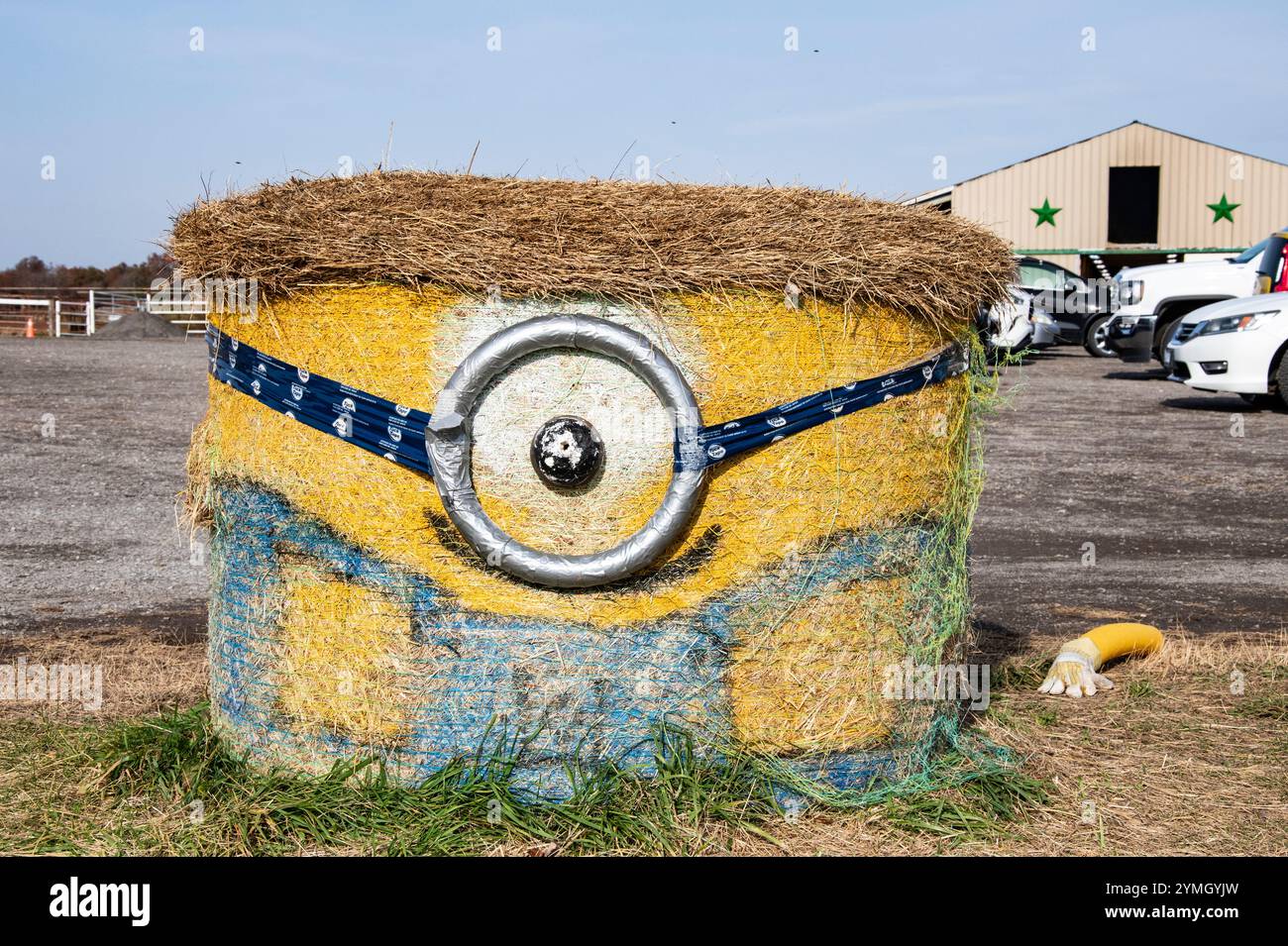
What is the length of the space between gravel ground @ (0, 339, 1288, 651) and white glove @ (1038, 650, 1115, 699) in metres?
0.55

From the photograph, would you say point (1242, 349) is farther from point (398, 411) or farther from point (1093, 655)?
point (398, 411)

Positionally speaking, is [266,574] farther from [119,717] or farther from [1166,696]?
[1166,696]

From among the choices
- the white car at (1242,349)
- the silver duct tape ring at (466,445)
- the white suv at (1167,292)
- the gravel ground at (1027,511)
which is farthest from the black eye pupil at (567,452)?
the white suv at (1167,292)

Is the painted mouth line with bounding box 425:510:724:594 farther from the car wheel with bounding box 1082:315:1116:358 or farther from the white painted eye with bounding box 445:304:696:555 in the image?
the car wheel with bounding box 1082:315:1116:358

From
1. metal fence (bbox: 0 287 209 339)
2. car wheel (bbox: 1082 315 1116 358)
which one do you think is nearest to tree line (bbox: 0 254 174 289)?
metal fence (bbox: 0 287 209 339)

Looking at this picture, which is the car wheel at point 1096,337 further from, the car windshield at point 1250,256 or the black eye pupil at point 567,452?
the black eye pupil at point 567,452

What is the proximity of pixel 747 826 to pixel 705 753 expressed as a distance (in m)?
0.22

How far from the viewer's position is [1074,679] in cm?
505

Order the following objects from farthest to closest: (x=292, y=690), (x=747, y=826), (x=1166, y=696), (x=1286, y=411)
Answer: (x=1286, y=411), (x=1166, y=696), (x=292, y=690), (x=747, y=826)

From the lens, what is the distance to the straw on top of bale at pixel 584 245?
341cm

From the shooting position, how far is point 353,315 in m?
3.51

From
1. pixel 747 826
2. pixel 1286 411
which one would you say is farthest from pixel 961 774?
pixel 1286 411

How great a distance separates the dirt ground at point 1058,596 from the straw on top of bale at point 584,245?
794 mm

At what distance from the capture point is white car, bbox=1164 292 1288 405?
46.1 feet
